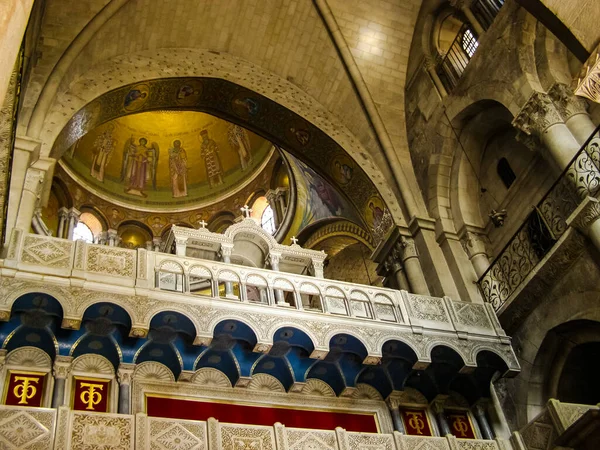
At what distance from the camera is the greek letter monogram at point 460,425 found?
10539 mm

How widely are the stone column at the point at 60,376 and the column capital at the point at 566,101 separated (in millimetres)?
8431

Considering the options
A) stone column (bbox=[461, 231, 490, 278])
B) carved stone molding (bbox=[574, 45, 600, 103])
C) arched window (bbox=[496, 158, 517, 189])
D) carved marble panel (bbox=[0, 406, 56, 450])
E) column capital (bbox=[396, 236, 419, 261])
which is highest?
arched window (bbox=[496, 158, 517, 189])

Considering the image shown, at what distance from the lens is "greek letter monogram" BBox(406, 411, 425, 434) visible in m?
10.3

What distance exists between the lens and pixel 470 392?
10914mm

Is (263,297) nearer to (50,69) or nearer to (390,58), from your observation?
(50,69)

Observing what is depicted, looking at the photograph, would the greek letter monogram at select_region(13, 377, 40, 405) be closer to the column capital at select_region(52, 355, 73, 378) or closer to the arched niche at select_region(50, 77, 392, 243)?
the column capital at select_region(52, 355, 73, 378)

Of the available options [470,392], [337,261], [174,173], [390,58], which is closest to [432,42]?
[390,58]

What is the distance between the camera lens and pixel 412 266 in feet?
42.1

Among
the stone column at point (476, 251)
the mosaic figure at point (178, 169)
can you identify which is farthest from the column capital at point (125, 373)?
the mosaic figure at point (178, 169)

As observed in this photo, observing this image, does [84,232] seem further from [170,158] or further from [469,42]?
[469,42]

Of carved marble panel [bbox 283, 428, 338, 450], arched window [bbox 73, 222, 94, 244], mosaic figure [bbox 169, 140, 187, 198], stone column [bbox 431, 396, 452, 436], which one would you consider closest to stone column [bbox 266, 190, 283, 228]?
mosaic figure [bbox 169, 140, 187, 198]

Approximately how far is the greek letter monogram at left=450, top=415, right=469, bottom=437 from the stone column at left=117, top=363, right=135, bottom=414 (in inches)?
200

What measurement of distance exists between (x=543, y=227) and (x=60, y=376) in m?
7.61

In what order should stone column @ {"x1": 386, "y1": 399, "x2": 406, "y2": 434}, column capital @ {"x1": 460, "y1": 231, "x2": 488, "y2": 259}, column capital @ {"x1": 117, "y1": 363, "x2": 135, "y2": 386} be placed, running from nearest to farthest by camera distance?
column capital @ {"x1": 117, "y1": 363, "x2": 135, "y2": 386}, stone column @ {"x1": 386, "y1": 399, "x2": 406, "y2": 434}, column capital @ {"x1": 460, "y1": 231, "x2": 488, "y2": 259}
